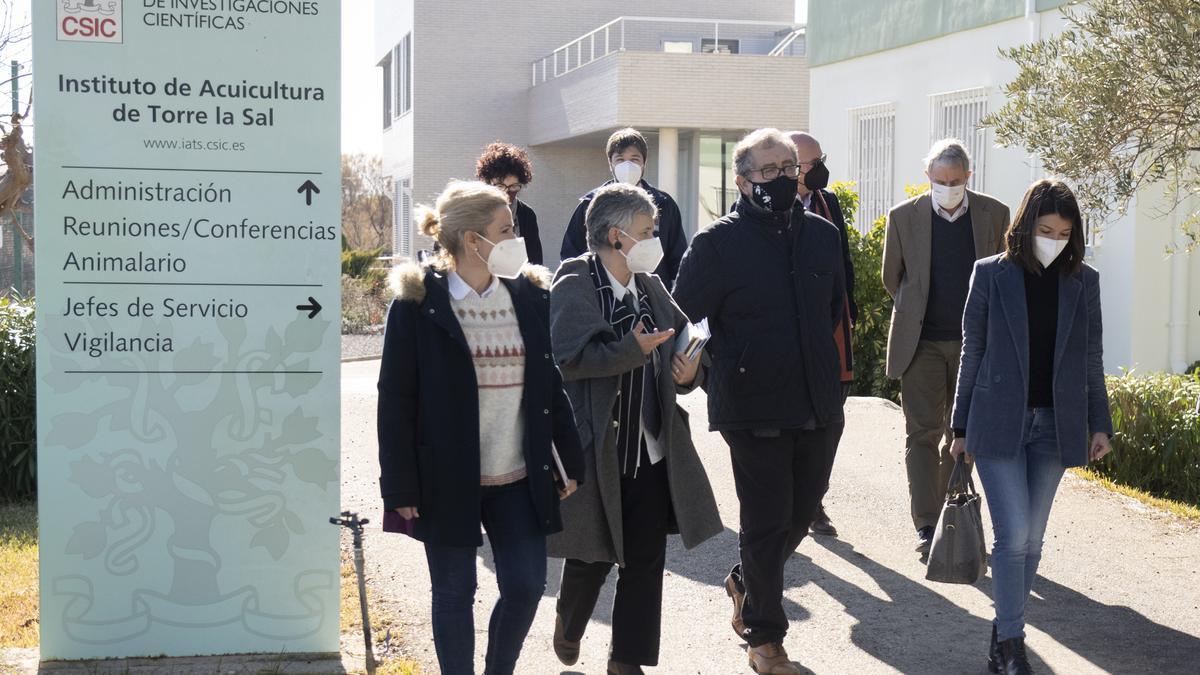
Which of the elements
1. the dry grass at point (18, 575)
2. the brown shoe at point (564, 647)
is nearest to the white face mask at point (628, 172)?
the brown shoe at point (564, 647)

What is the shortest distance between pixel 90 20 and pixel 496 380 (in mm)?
2001

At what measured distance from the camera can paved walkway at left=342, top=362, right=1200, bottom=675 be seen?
5781 millimetres

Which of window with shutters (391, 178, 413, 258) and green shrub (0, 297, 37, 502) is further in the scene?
window with shutters (391, 178, 413, 258)

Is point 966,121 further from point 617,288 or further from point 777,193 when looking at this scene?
point 617,288

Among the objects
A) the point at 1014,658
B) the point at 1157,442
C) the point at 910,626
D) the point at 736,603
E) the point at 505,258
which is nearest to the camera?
the point at 505,258

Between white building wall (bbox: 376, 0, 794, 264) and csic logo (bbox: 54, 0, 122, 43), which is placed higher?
white building wall (bbox: 376, 0, 794, 264)

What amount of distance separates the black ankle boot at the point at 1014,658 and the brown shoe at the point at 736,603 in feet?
3.29

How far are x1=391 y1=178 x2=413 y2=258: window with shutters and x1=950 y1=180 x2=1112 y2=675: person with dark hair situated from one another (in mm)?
31563

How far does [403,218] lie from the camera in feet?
129

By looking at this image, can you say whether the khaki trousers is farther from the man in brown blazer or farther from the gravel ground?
the gravel ground

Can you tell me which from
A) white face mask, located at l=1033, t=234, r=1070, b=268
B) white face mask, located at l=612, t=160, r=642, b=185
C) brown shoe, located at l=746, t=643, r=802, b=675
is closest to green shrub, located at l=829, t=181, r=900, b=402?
white face mask, located at l=612, t=160, r=642, b=185

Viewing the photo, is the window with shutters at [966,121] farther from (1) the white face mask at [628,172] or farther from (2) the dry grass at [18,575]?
(2) the dry grass at [18,575]

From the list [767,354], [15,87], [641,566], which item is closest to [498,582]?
[641,566]

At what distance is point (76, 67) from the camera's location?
514 centimetres
